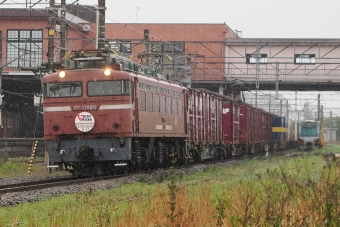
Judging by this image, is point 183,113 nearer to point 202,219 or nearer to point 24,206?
point 24,206

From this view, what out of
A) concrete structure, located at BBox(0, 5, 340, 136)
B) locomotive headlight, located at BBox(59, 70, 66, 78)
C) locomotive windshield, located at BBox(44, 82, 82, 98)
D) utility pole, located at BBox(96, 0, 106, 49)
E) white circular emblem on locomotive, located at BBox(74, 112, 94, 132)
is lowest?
white circular emblem on locomotive, located at BBox(74, 112, 94, 132)

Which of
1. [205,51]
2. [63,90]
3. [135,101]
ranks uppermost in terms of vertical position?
[205,51]

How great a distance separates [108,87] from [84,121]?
1.15m

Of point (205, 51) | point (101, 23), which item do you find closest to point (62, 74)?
point (101, 23)

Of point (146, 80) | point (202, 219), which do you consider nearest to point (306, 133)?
point (146, 80)

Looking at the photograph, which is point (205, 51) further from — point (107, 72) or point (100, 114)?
point (100, 114)

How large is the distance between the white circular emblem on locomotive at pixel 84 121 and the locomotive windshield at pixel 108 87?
2.00ft

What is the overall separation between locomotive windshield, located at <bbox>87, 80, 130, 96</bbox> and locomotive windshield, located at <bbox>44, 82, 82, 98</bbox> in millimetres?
338

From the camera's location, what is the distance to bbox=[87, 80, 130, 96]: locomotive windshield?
66.1ft

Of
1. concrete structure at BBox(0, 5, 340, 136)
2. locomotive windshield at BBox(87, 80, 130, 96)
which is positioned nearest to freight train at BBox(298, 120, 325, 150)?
concrete structure at BBox(0, 5, 340, 136)

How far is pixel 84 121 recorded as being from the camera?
66.4ft

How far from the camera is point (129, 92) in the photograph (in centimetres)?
2012

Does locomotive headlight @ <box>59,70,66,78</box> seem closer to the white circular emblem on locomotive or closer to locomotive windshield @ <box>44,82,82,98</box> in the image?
locomotive windshield @ <box>44,82,82,98</box>

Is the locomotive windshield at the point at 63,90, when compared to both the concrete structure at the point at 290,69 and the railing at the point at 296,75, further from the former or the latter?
the railing at the point at 296,75
